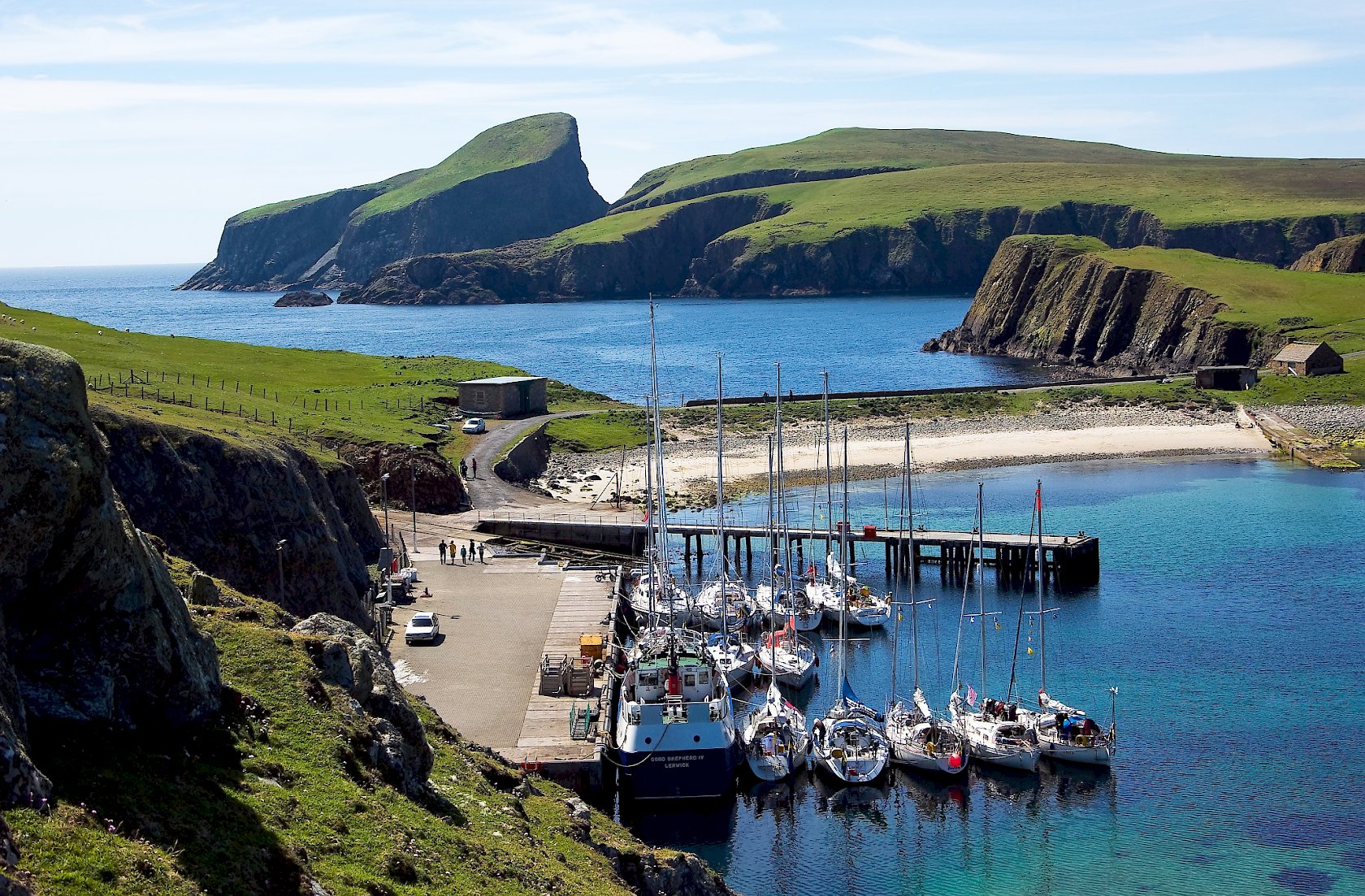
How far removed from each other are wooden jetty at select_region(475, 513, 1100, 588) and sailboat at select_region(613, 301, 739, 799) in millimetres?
30577

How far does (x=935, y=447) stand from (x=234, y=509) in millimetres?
82563

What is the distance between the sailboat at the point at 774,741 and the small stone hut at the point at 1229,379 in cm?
11218

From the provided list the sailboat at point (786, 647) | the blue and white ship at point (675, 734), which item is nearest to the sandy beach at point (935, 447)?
the sailboat at point (786, 647)

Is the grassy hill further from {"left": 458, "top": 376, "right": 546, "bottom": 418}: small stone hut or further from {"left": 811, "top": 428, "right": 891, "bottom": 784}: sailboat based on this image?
{"left": 811, "top": 428, "right": 891, "bottom": 784}: sailboat

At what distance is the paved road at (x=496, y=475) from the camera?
90438mm

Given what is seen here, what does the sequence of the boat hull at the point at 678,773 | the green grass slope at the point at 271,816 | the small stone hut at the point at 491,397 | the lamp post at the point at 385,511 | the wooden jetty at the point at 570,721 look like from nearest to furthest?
the green grass slope at the point at 271,816
the wooden jetty at the point at 570,721
the boat hull at the point at 678,773
the lamp post at the point at 385,511
the small stone hut at the point at 491,397

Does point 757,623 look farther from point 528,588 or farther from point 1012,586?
point 1012,586

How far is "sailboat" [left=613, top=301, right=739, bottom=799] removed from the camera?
47.5 metres

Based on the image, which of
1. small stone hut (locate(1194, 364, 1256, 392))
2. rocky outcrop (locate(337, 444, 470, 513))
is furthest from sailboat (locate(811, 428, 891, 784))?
small stone hut (locate(1194, 364, 1256, 392))

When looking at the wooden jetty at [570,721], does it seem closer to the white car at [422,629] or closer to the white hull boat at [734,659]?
the white car at [422,629]

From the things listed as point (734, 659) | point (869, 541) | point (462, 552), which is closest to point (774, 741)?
point (734, 659)

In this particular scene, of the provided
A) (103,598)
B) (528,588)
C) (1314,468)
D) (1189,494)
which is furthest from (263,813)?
(1314,468)

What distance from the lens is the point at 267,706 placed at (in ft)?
81.6

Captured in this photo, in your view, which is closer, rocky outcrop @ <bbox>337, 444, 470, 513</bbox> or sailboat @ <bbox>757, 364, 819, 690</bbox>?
sailboat @ <bbox>757, 364, 819, 690</bbox>
